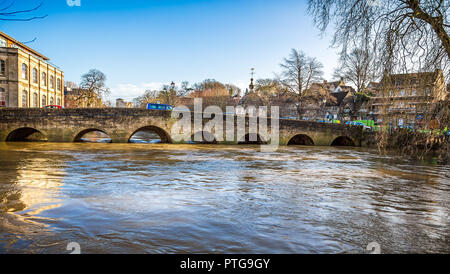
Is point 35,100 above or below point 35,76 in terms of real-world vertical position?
below

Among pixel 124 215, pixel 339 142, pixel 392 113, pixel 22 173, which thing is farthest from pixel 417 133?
pixel 339 142

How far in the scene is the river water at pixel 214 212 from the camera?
3.83 metres

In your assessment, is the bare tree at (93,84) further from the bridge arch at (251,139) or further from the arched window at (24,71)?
the bridge arch at (251,139)

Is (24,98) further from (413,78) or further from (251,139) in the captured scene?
(413,78)

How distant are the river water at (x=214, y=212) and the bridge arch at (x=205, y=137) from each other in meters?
13.2

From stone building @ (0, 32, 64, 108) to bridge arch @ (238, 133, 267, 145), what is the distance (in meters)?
21.6

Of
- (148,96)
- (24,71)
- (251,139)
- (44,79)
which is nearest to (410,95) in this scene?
(251,139)

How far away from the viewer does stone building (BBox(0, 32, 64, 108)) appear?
30.1m

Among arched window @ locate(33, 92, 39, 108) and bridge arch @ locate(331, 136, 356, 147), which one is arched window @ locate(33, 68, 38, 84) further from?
bridge arch @ locate(331, 136, 356, 147)

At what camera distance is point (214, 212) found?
17.4ft

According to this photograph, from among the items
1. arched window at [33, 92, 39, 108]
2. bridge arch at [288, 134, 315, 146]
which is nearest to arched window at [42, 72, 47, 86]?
arched window at [33, 92, 39, 108]

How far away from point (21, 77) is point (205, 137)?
2200 cm
